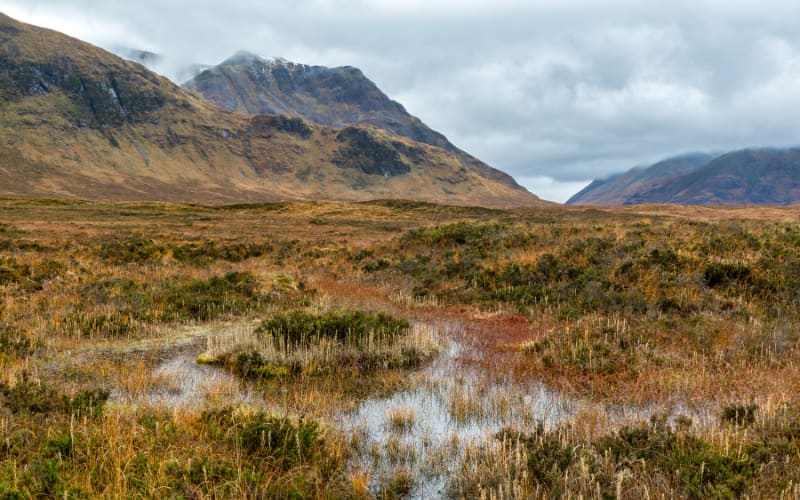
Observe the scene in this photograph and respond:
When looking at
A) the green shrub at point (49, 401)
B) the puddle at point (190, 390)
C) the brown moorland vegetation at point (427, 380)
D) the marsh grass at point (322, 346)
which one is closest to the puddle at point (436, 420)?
the brown moorland vegetation at point (427, 380)

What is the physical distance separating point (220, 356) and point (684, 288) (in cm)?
1170

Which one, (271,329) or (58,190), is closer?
(271,329)

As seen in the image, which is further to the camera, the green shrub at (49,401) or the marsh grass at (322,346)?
the marsh grass at (322,346)

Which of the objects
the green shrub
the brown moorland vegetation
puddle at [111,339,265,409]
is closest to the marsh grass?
the brown moorland vegetation

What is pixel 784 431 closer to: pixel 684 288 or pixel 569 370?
pixel 569 370

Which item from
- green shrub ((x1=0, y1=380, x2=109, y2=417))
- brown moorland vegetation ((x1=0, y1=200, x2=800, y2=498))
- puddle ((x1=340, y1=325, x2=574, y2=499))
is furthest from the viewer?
green shrub ((x1=0, y1=380, x2=109, y2=417))

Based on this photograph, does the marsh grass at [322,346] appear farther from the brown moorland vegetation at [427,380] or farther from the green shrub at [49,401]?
the green shrub at [49,401]

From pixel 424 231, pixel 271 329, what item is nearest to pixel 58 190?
pixel 424 231

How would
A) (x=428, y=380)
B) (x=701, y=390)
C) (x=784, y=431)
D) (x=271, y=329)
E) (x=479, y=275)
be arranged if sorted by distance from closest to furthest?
(x=784, y=431)
(x=701, y=390)
(x=428, y=380)
(x=271, y=329)
(x=479, y=275)

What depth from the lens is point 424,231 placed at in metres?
29.1

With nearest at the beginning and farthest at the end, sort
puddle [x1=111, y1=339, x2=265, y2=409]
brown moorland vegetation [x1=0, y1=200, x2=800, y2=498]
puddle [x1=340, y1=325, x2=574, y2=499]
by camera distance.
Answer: brown moorland vegetation [x1=0, y1=200, x2=800, y2=498]
puddle [x1=340, y1=325, x2=574, y2=499]
puddle [x1=111, y1=339, x2=265, y2=409]

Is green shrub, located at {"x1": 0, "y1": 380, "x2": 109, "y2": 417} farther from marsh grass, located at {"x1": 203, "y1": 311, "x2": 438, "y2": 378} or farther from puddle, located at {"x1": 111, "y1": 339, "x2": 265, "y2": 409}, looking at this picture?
marsh grass, located at {"x1": 203, "y1": 311, "x2": 438, "y2": 378}

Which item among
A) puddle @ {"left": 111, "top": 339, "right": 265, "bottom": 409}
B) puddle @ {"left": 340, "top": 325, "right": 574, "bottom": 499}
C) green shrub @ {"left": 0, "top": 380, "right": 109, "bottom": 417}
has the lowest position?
puddle @ {"left": 111, "top": 339, "right": 265, "bottom": 409}

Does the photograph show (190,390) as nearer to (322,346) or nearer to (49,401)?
(49,401)
